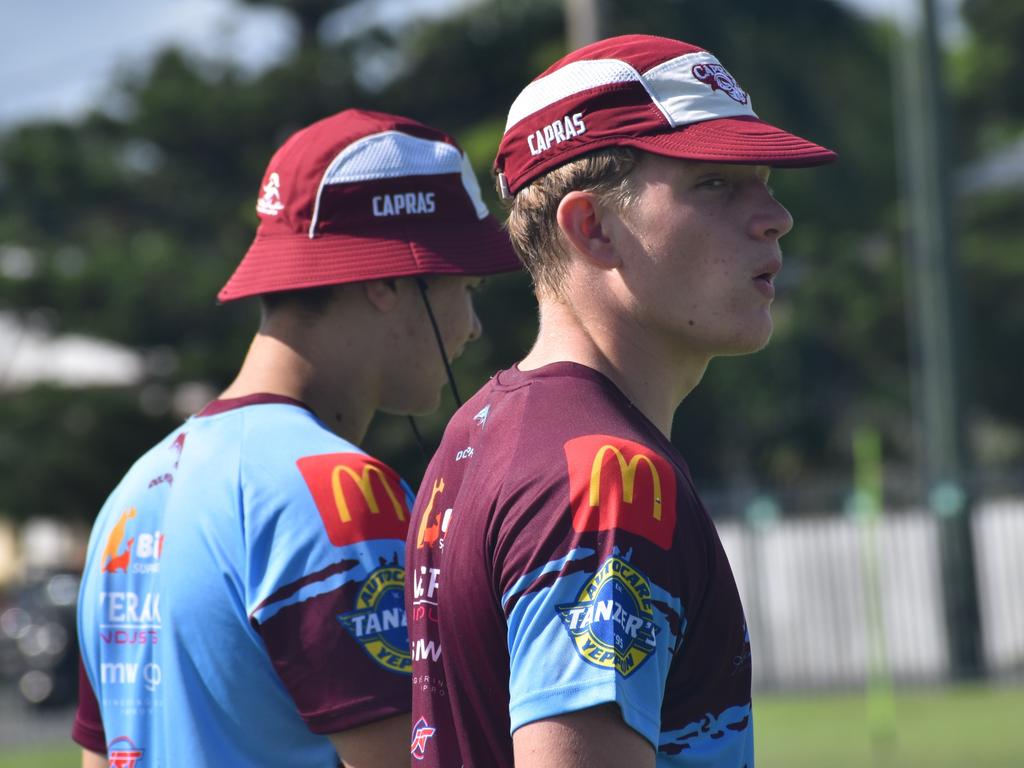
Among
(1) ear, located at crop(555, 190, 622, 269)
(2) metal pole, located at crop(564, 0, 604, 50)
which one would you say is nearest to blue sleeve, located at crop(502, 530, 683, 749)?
(1) ear, located at crop(555, 190, 622, 269)

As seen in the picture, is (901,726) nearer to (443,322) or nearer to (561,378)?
(443,322)

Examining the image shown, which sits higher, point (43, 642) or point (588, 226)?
point (588, 226)

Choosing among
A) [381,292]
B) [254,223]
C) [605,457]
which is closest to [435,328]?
[381,292]

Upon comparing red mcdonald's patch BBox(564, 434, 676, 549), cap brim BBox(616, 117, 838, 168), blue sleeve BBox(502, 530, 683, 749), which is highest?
cap brim BBox(616, 117, 838, 168)

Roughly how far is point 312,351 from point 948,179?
13.2 meters

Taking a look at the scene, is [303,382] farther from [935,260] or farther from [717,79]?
[935,260]

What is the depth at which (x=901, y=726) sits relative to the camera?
38.8ft

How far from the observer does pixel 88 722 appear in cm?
281

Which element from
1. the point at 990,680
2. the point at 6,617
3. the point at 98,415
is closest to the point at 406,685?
the point at 990,680

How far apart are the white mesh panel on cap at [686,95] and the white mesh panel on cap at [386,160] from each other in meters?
0.80

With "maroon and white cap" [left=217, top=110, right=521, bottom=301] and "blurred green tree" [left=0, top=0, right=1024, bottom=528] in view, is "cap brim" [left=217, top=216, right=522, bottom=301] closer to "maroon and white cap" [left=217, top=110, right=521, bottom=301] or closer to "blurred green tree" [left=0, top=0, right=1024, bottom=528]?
"maroon and white cap" [left=217, top=110, right=521, bottom=301]

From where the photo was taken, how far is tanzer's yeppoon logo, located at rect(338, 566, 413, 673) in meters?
2.24

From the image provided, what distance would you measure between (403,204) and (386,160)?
0.26 feet

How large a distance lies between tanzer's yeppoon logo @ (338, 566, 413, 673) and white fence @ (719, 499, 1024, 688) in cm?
1241
